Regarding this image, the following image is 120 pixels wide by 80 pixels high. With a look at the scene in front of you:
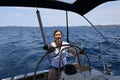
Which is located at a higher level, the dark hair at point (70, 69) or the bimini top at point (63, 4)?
the bimini top at point (63, 4)

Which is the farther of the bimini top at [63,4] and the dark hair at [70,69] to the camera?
the bimini top at [63,4]

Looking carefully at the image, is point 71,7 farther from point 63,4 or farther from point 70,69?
point 70,69

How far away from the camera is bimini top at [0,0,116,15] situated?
5.23m

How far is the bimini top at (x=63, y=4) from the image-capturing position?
5227 mm

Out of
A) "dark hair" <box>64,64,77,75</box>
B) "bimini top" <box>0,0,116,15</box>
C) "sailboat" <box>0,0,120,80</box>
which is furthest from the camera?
"bimini top" <box>0,0,116,15</box>

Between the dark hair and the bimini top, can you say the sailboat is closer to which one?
the bimini top

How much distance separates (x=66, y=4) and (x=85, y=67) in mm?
1855

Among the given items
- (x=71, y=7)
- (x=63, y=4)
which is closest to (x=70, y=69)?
(x=63, y=4)

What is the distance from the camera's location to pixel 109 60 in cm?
1037

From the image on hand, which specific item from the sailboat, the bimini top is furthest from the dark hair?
the bimini top

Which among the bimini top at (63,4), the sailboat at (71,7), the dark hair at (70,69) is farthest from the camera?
the bimini top at (63,4)

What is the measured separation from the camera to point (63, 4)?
18.6ft

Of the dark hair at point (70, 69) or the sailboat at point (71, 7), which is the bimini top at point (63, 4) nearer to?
the sailboat at point (71, 7)

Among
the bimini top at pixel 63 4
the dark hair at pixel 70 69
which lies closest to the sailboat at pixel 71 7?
the bimini top at pixel 63 4
